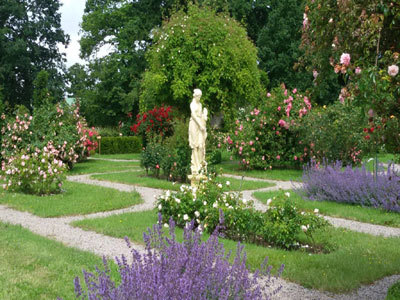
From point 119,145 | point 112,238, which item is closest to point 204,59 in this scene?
→ point 119,145

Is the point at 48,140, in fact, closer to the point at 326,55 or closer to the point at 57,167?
the point at 57,167

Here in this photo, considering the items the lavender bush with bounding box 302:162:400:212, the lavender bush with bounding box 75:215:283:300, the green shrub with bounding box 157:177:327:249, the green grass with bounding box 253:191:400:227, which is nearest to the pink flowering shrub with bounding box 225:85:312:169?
the lavender bush with bounding box 302:162:400:212

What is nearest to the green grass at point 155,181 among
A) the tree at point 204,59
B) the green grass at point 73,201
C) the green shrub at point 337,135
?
the green grass at point 73,201

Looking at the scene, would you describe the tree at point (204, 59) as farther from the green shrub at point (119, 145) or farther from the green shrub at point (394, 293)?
the green shrub at point (394, 293)

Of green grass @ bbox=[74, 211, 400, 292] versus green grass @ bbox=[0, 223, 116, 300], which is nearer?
green grass @ bbox=[0, 223, 116, 300]

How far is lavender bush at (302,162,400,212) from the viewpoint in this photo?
349 inches

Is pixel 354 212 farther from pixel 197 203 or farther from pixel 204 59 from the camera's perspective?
pixel 204 59

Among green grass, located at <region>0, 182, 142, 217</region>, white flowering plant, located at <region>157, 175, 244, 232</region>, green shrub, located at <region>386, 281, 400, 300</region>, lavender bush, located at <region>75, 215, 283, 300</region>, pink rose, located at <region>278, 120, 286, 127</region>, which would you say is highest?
pink rose, located at <region>278, 120, 286, 127</region>

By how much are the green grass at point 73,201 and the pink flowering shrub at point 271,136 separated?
20.9ft

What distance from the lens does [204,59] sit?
20.2 m

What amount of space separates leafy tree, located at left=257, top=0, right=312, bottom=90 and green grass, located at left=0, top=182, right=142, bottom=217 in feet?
77.0

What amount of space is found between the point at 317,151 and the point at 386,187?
5.16m

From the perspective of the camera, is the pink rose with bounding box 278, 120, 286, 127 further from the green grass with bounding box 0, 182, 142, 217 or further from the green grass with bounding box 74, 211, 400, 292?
the green grass with bounding box 74, 211, 400, 292

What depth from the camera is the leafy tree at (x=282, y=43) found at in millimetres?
32312
